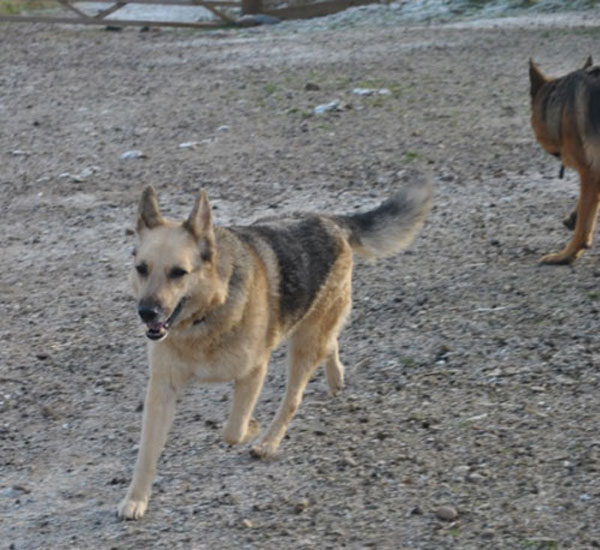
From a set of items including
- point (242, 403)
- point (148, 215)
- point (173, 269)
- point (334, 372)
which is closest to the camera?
point (173, 269)

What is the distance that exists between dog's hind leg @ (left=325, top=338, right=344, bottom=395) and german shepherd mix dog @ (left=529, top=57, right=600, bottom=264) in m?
2.12

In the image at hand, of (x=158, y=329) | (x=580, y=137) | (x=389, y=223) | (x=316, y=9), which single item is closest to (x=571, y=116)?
(x=580, y=137)

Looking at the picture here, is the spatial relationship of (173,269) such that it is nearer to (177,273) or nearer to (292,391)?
(177,273)

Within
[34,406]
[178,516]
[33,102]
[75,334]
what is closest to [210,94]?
[33,102]

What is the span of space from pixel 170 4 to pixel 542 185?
13253 mm

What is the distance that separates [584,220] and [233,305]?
340 centimetres

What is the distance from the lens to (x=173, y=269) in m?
5.02

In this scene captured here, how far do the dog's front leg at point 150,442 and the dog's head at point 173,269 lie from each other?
30 centimetres

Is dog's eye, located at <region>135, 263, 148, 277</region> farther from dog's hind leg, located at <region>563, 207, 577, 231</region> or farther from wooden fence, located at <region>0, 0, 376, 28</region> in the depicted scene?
wooden fence, located at <region>0, 0, 376, 28</region>

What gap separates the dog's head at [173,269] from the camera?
4938mm

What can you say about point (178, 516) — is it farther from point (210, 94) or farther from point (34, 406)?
point (210, 94)

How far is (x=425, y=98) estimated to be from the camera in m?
13.1

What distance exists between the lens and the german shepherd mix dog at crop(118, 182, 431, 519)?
5.07m

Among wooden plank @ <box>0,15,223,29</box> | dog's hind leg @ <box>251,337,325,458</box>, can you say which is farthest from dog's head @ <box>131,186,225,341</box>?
wooden plank @ <box>0,15,223,29</box>
